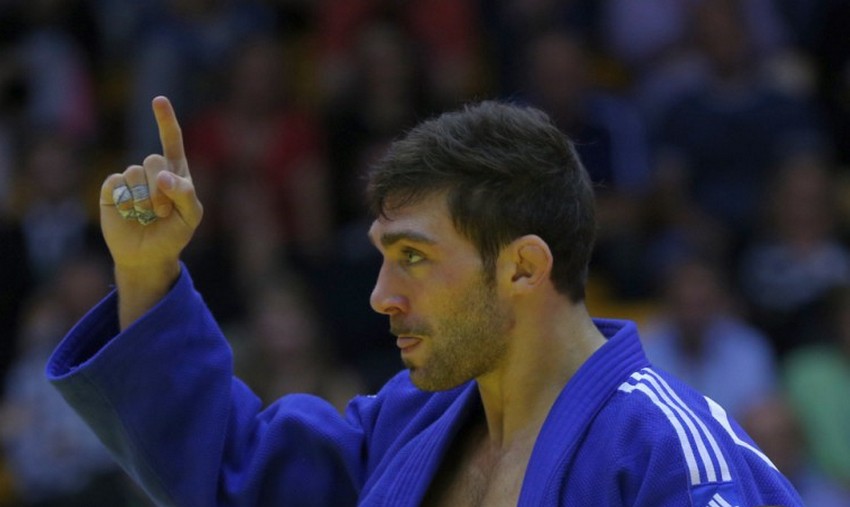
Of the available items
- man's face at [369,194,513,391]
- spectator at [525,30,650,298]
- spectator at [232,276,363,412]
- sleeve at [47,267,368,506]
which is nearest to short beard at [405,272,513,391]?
man's face at [369,194,513,391]

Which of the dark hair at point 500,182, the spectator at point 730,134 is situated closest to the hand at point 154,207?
the dark hair at point 500,182

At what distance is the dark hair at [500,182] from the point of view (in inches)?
134

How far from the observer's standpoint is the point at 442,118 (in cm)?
357

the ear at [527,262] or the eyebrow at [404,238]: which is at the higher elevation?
Answer: the eyebrow at [404,238]

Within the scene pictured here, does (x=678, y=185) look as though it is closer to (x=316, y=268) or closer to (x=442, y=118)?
(x=316, y=268)

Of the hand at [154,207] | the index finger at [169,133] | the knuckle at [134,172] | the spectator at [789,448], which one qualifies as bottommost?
the spectator at [789,448]

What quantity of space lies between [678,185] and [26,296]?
3592mm

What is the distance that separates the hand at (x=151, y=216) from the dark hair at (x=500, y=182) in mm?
427

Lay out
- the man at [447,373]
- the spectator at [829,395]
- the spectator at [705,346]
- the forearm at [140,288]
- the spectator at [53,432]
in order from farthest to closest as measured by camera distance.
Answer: the spectator at [53,432] < the spectator at [705,346] < the spectator at [829,395] < the forearm at [140,288] < the man at [447,373]

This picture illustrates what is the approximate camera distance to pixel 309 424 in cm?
382

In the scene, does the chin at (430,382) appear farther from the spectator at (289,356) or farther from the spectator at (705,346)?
the spectator at (705,346)

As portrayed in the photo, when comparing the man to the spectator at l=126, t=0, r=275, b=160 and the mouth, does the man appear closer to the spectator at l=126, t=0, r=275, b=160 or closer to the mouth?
the mouth

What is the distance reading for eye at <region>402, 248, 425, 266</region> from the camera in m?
3.43

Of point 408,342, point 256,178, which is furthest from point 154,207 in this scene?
point 256,178
